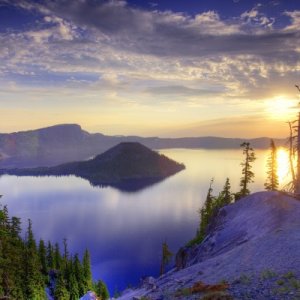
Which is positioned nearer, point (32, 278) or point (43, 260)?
point (32, 278)

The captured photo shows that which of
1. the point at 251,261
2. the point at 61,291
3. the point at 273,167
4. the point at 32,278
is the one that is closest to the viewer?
the point at 251,261

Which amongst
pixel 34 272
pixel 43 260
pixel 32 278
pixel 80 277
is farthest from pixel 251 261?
pixel 43 260

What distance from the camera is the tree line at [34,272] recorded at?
5969 cm

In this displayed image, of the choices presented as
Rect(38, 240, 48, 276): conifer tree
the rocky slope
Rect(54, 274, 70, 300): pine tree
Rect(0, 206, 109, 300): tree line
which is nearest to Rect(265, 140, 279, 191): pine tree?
the rocky slope

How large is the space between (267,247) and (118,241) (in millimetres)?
154041

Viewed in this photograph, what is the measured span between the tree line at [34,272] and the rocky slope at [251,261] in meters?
37.0

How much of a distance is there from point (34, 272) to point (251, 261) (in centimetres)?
6383

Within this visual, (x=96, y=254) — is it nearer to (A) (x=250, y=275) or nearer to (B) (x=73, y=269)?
(B) (x=73, y=269)

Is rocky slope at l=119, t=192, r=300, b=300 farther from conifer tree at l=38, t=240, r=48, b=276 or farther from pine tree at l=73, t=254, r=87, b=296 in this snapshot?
conifer tree at l=38, t=240, r=48, b=276

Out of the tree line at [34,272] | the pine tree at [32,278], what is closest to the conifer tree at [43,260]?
the tree line at [34,272]

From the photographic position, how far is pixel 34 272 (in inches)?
2972

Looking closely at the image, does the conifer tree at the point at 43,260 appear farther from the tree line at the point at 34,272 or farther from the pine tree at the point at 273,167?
the pine tree at the point at 273,167

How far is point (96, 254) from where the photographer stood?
15575 centimetres

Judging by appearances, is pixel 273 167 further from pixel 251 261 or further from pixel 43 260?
pixel 43 260
